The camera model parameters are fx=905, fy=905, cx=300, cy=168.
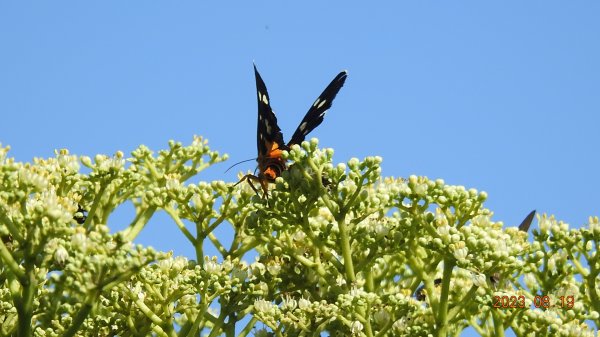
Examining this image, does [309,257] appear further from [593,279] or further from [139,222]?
[593,279]

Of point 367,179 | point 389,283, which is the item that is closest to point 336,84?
point 367,179

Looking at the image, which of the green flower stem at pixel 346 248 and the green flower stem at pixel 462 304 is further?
the green flower stem at pixel 346 248

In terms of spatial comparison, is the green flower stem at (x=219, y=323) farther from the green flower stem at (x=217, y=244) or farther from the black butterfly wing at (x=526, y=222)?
the black butterfly wing at (x=526, y=222)

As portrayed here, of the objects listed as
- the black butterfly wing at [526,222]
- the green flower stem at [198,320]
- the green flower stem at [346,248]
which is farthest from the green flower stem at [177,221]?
the black butterfly wing at [526,222]

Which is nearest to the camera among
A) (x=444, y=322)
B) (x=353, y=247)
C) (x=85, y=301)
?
(x=85, y=301)

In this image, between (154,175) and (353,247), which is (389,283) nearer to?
(353,247)

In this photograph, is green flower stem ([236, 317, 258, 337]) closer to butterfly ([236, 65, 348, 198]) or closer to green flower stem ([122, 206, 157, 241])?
butterfly ([236, 65, 348, 198])

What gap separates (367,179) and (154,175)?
2.15 m

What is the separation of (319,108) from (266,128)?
0.61 m

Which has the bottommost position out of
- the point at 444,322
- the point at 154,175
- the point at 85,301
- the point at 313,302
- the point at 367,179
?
the point at 85,301

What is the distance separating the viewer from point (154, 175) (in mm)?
7848

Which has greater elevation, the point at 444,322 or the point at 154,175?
the point at 154,175
